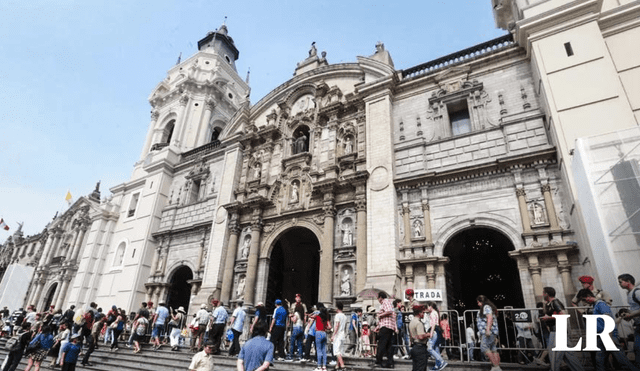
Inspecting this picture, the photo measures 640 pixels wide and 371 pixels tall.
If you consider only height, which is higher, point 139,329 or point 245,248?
point 245,248

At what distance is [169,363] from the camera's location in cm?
1025

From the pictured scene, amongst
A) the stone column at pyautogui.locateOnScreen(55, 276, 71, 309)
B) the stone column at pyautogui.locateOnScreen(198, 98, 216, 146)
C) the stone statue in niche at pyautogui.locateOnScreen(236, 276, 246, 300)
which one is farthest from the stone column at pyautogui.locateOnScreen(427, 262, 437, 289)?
the stone column at pyautogui.locateOnScreen(55, 276, 71, 309)

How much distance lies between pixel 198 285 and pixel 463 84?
51.9 feet

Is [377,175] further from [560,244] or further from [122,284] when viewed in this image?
[122,284]

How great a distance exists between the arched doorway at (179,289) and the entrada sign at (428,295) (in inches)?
542

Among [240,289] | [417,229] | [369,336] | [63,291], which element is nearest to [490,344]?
[369,336]

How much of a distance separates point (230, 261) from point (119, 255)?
382 inches

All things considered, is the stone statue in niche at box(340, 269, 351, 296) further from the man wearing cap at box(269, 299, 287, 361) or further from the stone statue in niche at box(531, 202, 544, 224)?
the stone statue in niche at box(531, 202, 544, 224)

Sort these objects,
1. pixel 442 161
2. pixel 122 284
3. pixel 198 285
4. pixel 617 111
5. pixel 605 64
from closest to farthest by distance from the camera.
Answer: pixel 617 111 < pixel 605 64 < pixel 442 161 < pixel 198 285 < pixel 122 284

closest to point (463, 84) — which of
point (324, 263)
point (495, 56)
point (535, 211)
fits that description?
point (495, 56)

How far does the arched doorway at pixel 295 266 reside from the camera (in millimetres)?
18250

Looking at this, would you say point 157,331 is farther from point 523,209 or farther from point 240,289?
point 523,209

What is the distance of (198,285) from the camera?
18.4 metres

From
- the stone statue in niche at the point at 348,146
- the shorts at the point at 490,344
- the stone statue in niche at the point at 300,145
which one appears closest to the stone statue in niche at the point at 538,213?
the shorts at the point at 490,344
